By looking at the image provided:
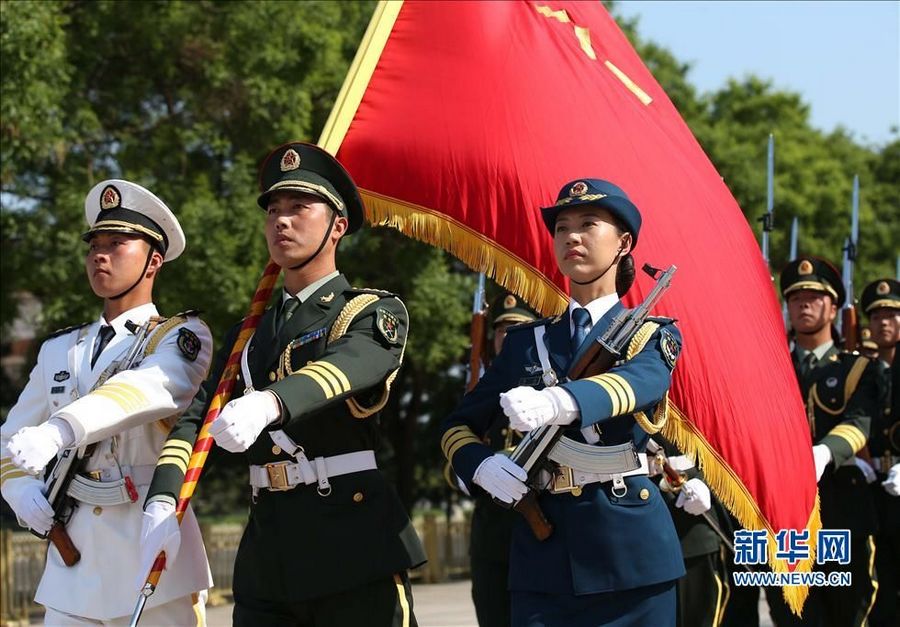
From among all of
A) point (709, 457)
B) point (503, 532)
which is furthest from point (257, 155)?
point (709, 457)

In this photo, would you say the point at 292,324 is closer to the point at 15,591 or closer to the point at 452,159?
the point at 452,159

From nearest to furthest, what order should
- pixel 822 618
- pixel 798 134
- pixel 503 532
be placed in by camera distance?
pixel 503 532, pixel 822 618, pixel 798 134

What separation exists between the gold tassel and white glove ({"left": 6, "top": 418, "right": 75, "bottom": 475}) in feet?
5.92

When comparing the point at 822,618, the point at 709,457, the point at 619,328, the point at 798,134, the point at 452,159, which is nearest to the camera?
the point at 619,328

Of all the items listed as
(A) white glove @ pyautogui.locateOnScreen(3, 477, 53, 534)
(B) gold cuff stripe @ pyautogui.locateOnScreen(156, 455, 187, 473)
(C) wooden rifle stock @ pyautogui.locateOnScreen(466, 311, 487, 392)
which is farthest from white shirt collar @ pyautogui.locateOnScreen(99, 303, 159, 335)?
(C) wooden rifle stock @ pyautogui.locateOnScreen(466, 311, 487, 392)

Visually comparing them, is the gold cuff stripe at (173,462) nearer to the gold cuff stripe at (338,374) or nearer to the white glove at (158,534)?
the white glove at (158,534)

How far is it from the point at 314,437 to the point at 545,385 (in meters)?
0.81

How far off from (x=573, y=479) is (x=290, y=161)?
5.02 ft

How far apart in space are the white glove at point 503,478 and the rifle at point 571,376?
0.04m

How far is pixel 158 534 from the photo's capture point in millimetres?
5125

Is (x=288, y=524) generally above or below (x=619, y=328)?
below

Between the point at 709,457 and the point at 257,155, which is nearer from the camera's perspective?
the point at 709,457

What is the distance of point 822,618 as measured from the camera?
8.58 metres

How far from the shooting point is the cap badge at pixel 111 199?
19.7 ft
